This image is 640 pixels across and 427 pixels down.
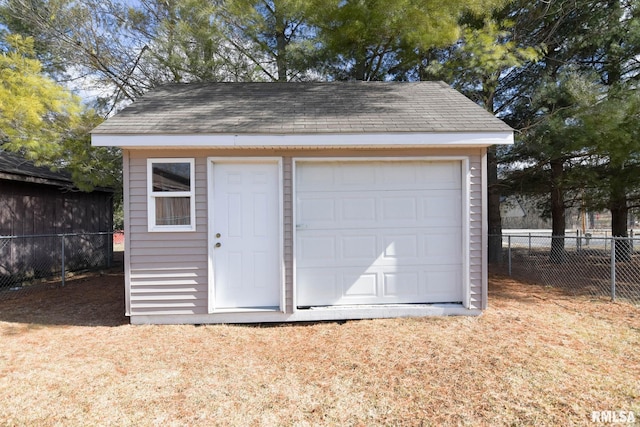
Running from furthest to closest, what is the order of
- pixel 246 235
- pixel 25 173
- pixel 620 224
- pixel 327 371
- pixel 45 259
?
pixel 620 224
pixel 45 259
pixel 25 173
pixel 246 235
pixel 327 371

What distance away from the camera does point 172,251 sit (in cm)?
489

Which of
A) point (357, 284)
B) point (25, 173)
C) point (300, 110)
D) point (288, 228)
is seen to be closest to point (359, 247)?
point (357, 284)

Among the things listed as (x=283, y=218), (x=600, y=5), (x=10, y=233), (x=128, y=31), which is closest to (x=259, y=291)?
(x=283, y=218)

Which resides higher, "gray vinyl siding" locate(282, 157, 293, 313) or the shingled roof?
the shingled roof

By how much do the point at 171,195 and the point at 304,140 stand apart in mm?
1931

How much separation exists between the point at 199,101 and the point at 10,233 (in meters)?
5.94

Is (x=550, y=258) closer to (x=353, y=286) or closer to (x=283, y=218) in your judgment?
(x=353, y=286)

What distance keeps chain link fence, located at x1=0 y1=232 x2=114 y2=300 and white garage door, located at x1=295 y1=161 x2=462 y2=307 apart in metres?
5.93

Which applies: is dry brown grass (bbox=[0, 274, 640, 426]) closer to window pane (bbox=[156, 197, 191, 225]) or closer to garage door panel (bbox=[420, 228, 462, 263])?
garage door panel (bbox=[420, 228, 462, 263])

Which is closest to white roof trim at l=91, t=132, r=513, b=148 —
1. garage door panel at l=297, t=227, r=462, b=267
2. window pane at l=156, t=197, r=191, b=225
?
window pane at l=156, t=197, r=191, b=225

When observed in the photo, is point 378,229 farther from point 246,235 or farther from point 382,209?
point 246,235

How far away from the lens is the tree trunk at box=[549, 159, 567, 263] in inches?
384

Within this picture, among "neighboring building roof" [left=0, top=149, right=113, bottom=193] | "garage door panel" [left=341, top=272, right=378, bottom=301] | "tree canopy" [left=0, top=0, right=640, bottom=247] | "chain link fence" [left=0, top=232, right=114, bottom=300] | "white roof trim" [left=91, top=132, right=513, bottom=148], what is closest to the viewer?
"white roof trim" [left=91, top=132, right=513, bottom=148]

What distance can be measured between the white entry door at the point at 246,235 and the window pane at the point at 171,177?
14.3 inches
